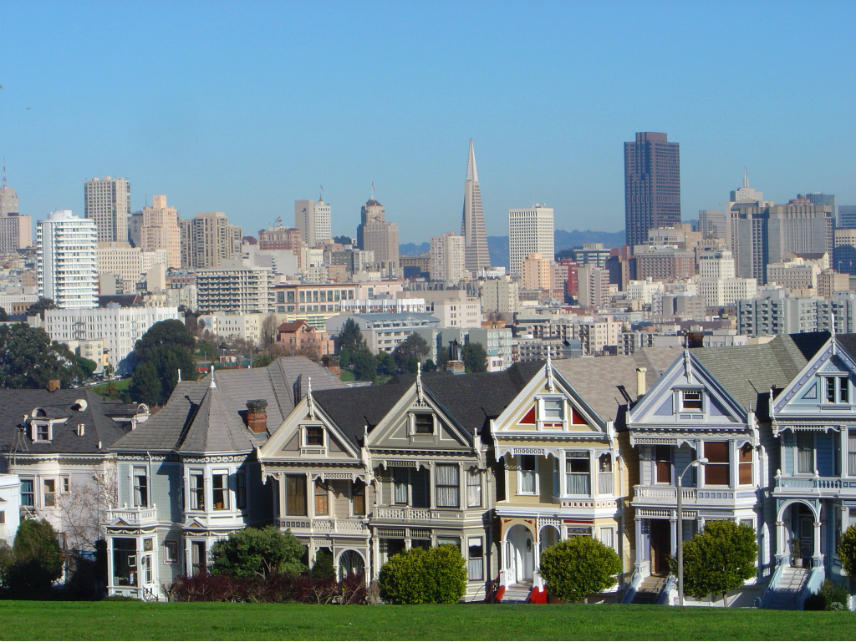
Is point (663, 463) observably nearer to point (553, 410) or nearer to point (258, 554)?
point (553, 410)

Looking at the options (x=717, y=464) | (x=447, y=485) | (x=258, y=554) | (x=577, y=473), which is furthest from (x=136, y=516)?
(x=717, y=464)

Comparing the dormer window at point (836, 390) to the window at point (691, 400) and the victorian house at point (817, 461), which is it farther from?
the window at point (691, 400)

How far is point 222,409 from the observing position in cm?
4997

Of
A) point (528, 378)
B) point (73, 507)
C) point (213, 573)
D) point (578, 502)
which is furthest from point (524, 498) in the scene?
point (73, 507)

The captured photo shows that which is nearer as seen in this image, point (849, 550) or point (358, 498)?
point (849, 550)

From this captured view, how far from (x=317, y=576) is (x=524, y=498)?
551 cm

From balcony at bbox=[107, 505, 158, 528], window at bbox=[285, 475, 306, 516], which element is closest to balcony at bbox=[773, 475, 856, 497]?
window at bbox=[285, 475, 306, 516]

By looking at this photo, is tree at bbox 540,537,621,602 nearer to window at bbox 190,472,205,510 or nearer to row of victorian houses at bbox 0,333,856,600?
row of victorian houses at bbox 0,333,856,600

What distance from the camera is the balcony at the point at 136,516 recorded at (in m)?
50.5

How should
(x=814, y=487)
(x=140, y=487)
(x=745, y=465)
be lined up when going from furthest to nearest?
(x=140, y=487) → (x=745, y=465) → (x=814, y=487)

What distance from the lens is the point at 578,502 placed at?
4416 centimetres

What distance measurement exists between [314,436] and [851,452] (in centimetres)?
1389

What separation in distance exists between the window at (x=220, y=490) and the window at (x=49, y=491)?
896 centimetres

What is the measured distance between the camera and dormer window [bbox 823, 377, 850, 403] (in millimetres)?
41750
